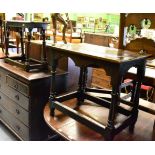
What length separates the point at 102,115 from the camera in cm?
130

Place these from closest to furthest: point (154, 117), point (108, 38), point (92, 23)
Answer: point (154, 117) < point (108, 38) < point (92, 23)

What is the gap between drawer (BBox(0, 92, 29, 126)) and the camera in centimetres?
179

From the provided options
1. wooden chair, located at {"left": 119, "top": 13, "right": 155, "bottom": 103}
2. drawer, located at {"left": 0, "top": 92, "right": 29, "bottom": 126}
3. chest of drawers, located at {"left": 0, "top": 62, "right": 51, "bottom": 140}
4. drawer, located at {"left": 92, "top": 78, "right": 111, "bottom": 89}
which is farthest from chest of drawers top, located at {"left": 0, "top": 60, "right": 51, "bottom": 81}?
drawer, located at {"left": 92, "top": 78, "right": 111, "bottom": 89}

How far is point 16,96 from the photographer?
72.8 inches

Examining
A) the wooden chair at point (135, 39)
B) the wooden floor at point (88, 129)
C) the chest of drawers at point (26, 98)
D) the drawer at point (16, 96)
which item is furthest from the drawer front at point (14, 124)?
the wooden chair at point (135, 39)

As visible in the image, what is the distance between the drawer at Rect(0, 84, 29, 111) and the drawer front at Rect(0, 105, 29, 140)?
0.67 ft

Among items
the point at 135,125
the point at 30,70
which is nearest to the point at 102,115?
the point at 135,125

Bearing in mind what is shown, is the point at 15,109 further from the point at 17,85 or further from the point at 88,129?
the point at 88,129

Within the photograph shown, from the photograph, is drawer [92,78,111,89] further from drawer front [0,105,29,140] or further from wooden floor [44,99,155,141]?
wooden floor [44,99,155,141]

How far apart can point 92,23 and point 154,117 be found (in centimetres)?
646

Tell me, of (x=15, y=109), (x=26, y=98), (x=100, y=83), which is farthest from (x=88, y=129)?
(x=100, y=83)

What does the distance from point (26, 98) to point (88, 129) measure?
29.6 inches

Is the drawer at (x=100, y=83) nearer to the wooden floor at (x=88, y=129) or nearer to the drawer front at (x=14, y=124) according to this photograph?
the drawer front at (x=14, y=124)
